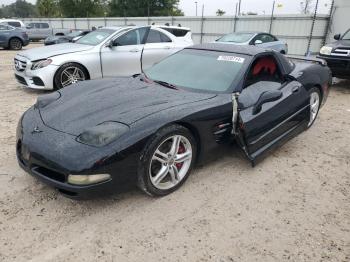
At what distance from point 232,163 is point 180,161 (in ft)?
3.06

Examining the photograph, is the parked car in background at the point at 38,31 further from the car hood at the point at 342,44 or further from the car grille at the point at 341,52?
the car grille at the point at 341,52

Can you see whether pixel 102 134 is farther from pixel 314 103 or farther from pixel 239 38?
pixel 239 38

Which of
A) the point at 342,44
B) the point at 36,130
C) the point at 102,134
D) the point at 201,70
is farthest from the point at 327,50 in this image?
the point at 36,130

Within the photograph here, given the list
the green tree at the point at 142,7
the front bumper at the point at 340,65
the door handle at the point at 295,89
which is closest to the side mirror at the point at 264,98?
the door handle at the point at 295,89

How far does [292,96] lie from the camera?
4082 millimetres

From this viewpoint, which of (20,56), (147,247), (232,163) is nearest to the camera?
(147,247)

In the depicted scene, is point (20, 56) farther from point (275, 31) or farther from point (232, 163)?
point (275, 31)

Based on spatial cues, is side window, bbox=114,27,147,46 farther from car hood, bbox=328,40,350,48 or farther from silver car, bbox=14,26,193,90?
car hood, bbox=328,40,350,48

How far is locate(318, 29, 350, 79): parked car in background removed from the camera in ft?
26.1

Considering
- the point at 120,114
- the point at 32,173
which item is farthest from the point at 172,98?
the point at 32,173

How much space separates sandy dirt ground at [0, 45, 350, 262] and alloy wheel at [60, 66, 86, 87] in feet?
10.1

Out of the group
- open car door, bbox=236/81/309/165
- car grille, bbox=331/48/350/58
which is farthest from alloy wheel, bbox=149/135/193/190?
car grille, bbox=331/48/350/58

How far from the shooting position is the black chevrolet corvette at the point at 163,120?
2635 millimetres

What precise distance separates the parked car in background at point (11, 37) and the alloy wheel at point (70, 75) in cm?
1300
